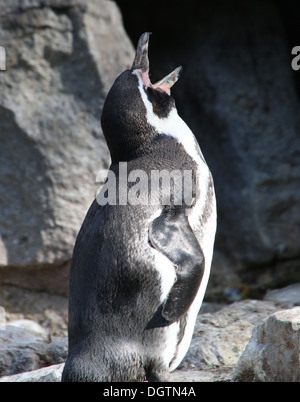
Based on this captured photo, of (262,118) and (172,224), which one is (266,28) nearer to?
(262,118)

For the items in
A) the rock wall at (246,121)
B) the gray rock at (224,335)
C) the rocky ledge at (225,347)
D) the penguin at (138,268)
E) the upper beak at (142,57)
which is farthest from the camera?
the rock wall at (246,121)

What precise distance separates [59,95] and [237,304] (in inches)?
55.2

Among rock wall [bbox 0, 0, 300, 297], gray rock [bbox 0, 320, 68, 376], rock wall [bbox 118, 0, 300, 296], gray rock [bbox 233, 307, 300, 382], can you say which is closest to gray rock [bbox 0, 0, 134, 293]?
rock wall [bbox 0, 0, 300, 297]

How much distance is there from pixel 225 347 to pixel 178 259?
83 cm

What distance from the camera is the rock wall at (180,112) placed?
3592 mm

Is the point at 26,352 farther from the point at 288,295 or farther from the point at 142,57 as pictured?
the point at 288,295

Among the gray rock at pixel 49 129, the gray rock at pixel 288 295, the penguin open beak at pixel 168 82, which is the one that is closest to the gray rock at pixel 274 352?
the penguin open beak at pixel 168 82

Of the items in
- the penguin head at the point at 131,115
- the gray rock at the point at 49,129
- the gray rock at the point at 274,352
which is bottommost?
the gray rock at the point at 274,352

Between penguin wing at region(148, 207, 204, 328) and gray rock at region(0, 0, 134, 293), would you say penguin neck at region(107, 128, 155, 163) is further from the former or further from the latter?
gray rock at region(0, 0, 134, 293)

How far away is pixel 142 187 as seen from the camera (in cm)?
212

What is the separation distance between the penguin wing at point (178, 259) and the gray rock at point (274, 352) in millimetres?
281

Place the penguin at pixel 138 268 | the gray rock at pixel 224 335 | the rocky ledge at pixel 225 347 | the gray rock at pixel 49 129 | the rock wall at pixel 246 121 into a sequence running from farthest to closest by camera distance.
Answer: the rock wall at pixel 246 121
the gray rock at pixel 49 129
the gray rock at pixel 224 335
the rocky ledge at pixel 225 347
the penguin at pixel 138 268

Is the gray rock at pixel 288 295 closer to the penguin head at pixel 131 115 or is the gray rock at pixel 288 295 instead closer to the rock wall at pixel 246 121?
the rock wall at pixel 246 121
